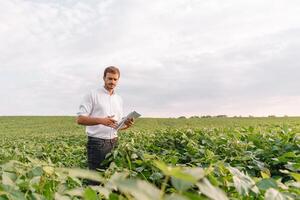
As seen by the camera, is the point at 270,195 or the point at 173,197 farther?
the point at 270,195

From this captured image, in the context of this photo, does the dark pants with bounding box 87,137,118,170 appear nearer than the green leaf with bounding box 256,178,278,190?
No

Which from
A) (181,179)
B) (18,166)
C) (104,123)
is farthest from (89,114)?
(181,179)

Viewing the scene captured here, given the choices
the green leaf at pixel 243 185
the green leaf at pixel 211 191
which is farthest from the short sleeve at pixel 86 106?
the green leaf at pixel 211 191

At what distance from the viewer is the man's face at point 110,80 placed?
5742 millimetres

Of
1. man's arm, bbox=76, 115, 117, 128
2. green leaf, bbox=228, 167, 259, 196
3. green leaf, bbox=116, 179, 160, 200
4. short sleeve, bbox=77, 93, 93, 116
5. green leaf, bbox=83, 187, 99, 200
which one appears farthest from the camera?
short sleeve, bbox=77, 93, 93, 116

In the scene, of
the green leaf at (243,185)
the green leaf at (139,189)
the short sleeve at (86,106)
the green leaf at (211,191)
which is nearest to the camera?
the green leaf at (139,189)

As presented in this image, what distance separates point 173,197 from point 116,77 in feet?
16.4

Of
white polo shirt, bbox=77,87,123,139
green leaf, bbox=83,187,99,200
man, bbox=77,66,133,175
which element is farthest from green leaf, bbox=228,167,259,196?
white polo shirt, bbox=77,87,123,139

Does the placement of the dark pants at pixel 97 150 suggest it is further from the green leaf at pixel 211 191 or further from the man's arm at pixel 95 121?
the green leaf at pixel 211 191

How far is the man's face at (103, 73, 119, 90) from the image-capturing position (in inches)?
226

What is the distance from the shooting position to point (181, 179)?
87 centimetres

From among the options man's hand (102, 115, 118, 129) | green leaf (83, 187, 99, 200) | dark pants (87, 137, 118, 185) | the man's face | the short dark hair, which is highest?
the short dark hair

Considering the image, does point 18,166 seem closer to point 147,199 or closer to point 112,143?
point 147,199

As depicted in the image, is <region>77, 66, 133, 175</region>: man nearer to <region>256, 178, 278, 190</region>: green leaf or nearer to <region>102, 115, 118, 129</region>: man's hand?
<region>102, 115, 118, 129</region>: man's hand
